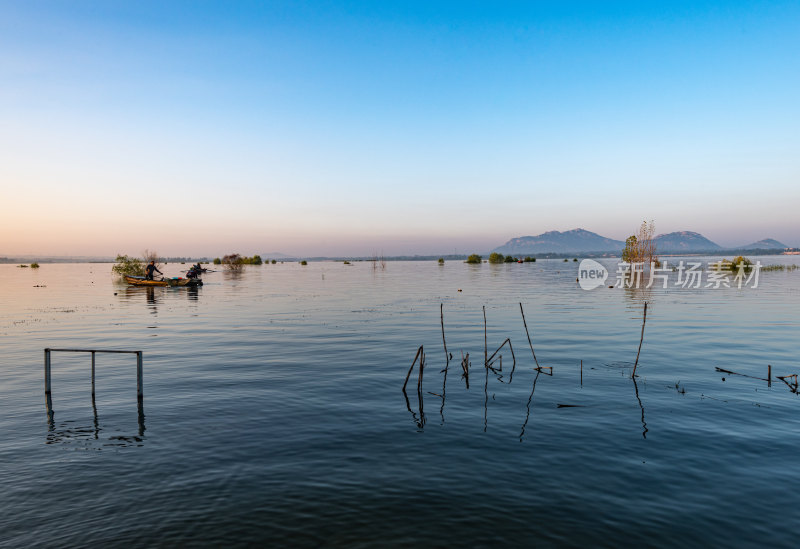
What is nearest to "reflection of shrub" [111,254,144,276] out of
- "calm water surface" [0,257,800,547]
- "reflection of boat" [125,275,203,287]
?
"reflection of boat" [125,275,203,287]

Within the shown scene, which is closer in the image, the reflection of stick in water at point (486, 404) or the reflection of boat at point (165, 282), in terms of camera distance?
the reflection of stick in water at point (486, 404)

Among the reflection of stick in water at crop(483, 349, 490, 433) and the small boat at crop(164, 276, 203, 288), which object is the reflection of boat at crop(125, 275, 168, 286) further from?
the reflection of stick in water at crop(483, 349, 490, 433)

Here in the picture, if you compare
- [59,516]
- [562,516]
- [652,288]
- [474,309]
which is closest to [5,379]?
[59,516]

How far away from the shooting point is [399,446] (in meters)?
14.8

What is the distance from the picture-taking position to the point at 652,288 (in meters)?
73.6

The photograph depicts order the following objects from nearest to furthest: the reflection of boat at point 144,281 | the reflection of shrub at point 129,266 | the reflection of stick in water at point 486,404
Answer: the reflection of stick in water at point 486,404 < the reflection of boat at point 144,281 < the reflection of shrub at point 129,266

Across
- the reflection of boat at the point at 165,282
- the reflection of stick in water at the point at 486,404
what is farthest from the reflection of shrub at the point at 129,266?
the reflection of stick in water at the point at 486,404

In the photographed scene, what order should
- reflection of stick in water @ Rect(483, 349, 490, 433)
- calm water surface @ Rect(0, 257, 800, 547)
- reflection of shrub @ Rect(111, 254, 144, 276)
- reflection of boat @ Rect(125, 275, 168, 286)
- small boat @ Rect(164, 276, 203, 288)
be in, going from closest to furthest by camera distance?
1. calm water surface @ Rect(0, 257, 800, 547)
2. reflection of stick in water @ Rect(483, 349, 490, 433)
3. reflection of boat @ Rect(125, 275, 168, 286)
4. small boat @ Rect(164, 276, 203, 288)
5. reflection of shrub @ Rect(111, 254, 144, 276)

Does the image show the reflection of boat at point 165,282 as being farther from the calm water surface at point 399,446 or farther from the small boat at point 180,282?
the calm water surface at point 399,446

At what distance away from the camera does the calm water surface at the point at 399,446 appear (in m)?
10.5

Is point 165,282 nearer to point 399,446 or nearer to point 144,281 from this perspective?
point 144,281

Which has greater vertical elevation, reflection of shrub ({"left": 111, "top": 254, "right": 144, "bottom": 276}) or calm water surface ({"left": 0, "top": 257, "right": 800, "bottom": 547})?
reflection of shrub ({"left": 111, "top": 254, "right": 144, "bottom": 276})

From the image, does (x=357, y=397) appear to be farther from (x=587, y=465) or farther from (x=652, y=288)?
(x=652, y=288)

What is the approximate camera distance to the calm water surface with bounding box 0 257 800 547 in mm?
10459
